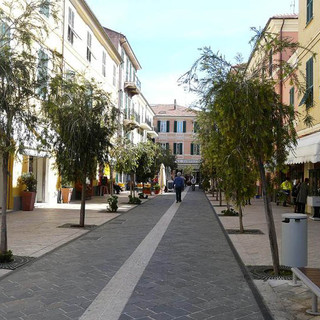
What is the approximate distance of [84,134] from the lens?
40.2ft

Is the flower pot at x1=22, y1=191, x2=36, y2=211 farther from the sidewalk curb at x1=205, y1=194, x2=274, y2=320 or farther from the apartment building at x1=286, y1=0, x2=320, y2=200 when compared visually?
the sidewalk curb at x1=205, y1=194, x2=274, y2=320

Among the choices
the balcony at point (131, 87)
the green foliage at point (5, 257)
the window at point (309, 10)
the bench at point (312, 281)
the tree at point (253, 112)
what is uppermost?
the balcony at point (131, 87)

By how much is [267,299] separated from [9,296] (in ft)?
10.5

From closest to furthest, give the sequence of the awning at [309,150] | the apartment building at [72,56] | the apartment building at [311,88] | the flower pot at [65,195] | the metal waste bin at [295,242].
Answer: the metal waste bin at [295,242] < the awning at [309,150] < the apartment building at [311,88] < the apartment building at [72,56] < the flower pot at [65,195]

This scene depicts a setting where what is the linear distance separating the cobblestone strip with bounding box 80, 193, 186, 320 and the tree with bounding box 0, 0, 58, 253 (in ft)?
7.51

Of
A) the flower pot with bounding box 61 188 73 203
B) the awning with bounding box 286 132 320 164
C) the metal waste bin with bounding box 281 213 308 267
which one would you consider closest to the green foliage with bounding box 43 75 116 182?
the awning with bounding box 286 132 320 164

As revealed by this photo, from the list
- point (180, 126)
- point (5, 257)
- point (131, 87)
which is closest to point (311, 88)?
point (5, 257)

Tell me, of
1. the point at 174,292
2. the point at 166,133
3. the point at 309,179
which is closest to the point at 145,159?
the point at 309,179

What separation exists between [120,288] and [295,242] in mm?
2523

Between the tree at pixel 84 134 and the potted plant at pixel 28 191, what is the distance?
5134mm

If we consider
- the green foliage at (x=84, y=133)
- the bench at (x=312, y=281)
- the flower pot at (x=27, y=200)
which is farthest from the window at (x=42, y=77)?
the flower pot at (x=27, y=200)

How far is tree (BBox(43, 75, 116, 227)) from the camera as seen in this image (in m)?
11.8

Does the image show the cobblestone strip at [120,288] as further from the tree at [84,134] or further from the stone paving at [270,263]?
the tree at [84,134]

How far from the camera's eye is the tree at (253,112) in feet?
22.0
